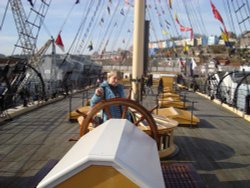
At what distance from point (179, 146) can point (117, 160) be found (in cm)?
427

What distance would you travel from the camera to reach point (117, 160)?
210 centimetres

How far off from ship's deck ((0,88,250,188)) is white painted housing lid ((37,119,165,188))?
160 centimetres

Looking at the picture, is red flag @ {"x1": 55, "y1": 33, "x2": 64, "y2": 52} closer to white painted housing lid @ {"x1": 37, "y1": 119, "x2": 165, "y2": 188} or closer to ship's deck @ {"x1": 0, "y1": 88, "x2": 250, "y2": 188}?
ship's deck @ {"x1": 0, "y1": 88, "x2": 250, "y2": 188}

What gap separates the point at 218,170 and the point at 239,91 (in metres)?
8.81

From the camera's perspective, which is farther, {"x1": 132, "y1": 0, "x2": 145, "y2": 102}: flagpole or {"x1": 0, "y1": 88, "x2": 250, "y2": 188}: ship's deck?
{"x1": 132, "y1": 0, "x2": 145, "y2": 102}: flagpole

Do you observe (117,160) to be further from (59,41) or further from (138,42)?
(59,41)

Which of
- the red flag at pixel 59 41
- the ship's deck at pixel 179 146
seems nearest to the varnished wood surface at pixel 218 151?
the ship's deck at pixel 179 146

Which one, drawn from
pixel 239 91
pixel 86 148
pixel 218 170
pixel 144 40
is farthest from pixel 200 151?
pixel 239 91

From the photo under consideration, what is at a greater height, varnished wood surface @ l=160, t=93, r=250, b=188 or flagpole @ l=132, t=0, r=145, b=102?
flagpole @ l=132, t=0, r=145, b=102

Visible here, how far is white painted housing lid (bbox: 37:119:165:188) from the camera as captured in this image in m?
2.09

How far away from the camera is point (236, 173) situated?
4.70m

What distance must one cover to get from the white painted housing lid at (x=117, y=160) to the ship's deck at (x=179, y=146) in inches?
63.0

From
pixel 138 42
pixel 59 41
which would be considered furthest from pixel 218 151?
pixel 59 41

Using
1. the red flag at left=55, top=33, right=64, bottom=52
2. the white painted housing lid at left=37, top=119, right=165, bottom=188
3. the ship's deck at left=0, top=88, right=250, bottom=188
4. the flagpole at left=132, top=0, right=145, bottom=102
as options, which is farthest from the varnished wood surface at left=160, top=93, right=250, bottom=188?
the red flag at left=55, top=33, right=64, bottom=52
